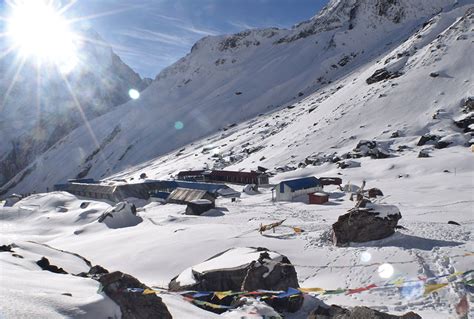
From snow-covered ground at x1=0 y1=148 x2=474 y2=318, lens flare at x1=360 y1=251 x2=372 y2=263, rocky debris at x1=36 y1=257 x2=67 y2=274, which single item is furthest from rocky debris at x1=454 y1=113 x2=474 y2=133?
rocky debris at x1=36 y1=257 x2=67 y2=274

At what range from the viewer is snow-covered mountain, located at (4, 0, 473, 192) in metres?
52.2

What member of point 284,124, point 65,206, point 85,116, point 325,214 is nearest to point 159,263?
point 325,214

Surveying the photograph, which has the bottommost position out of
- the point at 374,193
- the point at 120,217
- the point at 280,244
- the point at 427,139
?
the point at 280,244

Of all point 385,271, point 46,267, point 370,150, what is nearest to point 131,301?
point 46,267

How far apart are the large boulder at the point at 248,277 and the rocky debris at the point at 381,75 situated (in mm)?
56811

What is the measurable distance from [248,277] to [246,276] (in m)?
0.11

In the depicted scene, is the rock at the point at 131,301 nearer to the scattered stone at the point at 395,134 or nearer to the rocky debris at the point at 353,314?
the rocky debris at the point at 353,314

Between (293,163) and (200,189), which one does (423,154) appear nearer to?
(293,163)

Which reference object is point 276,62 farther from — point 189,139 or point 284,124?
point 284,124

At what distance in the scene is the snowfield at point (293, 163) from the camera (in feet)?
38.9

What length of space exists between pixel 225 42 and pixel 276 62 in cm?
3485

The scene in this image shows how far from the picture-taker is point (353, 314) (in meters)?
8.85

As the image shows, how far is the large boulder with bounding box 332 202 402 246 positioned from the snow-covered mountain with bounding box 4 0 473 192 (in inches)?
1194

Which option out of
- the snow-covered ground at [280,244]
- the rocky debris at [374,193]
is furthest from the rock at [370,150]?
the rocky debris at [374,193]
